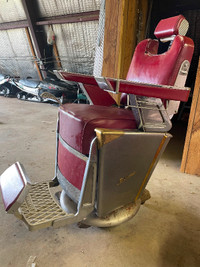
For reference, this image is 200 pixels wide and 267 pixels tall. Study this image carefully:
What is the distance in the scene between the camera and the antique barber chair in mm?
855

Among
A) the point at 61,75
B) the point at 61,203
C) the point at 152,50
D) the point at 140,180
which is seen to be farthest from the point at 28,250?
the point at 152,50

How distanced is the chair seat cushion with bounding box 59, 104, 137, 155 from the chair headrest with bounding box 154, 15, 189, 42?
0.67 m

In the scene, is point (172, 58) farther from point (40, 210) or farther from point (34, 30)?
point (34, 30)

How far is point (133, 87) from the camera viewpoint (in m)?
0.74

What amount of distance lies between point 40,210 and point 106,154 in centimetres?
49

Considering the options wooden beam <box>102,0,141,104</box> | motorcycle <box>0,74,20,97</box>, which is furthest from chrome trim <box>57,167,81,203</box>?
motorcycle <box>0,74,20,97</box>

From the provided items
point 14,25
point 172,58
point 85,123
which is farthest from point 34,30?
point 85,123

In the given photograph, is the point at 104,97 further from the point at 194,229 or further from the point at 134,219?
the point at 194,229

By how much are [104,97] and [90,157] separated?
2.09 feet

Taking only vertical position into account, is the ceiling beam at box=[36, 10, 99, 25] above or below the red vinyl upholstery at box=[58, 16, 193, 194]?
above

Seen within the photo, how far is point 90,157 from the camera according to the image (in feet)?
2.79

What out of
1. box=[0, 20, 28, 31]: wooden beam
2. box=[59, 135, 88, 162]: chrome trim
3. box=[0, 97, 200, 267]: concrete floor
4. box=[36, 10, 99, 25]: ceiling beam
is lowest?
box=[0, 97, 200, 267]: concrete floor

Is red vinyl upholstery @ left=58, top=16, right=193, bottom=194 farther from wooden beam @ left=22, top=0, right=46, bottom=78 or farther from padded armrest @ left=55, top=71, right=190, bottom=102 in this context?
wooden beam @ left=22, top=0, right=46, bottom=78

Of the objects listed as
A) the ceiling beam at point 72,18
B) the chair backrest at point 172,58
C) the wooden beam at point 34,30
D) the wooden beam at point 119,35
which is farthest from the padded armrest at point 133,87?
the wooden beam at point 34,30
